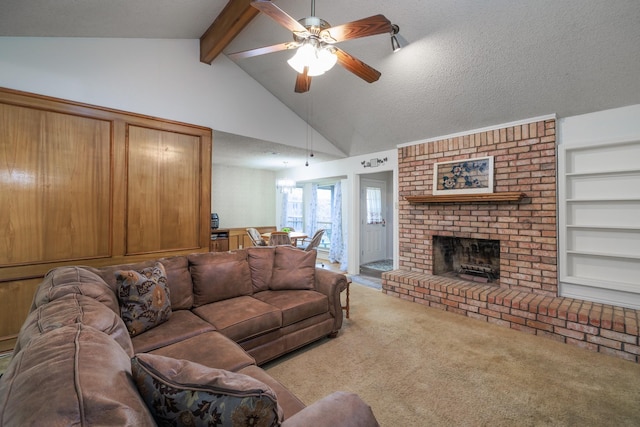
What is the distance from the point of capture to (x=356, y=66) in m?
2.36

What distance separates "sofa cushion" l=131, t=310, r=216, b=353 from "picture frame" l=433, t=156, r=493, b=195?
3.52 meters

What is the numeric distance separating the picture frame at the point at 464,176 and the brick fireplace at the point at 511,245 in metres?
0.08

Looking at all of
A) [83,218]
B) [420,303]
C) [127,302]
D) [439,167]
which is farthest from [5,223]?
[439,167]

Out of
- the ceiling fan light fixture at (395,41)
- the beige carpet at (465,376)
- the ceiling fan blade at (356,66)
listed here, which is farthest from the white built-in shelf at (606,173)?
the ceiling fan blade at (356,66)

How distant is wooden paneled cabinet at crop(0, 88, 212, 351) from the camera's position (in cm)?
252

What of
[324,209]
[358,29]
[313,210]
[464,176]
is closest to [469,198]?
[464,176]

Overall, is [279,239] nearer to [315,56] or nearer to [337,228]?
[337,228]

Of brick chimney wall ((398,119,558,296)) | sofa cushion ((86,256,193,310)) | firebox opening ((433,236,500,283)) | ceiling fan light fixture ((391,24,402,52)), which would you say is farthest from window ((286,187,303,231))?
ceiling fan light fixture ((391,24,402,52))

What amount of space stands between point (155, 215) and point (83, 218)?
2.18 feet

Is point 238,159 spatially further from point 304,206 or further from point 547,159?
point 547,159

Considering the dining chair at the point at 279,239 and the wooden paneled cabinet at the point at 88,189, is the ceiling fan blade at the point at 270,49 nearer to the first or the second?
the wooden paneled cabinet at the point at 88,189

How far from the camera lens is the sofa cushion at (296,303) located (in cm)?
243

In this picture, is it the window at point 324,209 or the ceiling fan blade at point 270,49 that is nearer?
the ceiling fan blade at point 270,49

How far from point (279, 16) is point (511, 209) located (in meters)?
3.40
